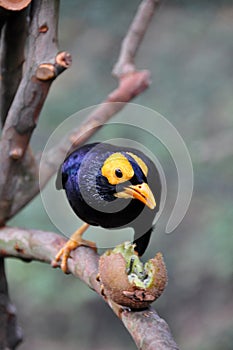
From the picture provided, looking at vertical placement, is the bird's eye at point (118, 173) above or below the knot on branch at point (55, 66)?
below

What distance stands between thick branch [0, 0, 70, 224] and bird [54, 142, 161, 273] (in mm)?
94

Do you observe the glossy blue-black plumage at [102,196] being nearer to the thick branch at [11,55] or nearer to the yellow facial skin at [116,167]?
the yellow facial skin at [116,167]

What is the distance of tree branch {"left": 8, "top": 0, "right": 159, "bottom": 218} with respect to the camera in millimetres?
1170

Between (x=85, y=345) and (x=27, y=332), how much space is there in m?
0.19

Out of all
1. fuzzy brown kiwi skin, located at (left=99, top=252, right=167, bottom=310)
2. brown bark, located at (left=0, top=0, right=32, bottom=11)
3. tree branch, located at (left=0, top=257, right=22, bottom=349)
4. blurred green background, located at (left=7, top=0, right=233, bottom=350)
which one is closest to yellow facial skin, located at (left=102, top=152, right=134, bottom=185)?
fuzzy brown kiwi skin, located at (left=99, top=252, right=167, bottom=310)

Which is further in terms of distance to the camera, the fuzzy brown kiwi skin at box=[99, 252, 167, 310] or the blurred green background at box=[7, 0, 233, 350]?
the blurred green background at box=[7, 0, 233, 350]

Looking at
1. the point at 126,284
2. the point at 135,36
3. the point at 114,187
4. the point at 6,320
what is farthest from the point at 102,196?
the point at 135,36

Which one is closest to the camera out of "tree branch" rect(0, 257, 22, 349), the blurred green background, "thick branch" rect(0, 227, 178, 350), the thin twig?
"thick branch" rect(0, 227, 178, 350)

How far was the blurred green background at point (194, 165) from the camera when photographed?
2.02 m

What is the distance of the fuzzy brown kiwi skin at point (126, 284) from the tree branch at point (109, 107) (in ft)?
1.23

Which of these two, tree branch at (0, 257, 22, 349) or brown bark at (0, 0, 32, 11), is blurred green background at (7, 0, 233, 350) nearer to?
tree branch at (0, 257, 22, 349)

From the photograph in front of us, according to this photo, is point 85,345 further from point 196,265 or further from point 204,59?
point 204,59

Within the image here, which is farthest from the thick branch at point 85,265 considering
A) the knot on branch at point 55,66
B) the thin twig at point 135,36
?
the thin twig at point 135,36

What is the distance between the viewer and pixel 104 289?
0.81 metres
